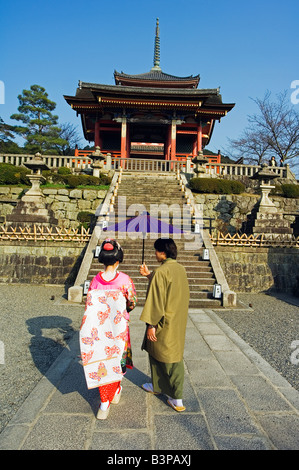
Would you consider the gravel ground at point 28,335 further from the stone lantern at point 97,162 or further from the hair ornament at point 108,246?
the stone lantern at point 97,162

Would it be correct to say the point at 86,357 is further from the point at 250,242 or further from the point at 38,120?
the point at 38,120

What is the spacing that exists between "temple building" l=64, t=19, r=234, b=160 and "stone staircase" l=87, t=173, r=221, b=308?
538 cm

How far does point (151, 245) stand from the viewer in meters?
8.95

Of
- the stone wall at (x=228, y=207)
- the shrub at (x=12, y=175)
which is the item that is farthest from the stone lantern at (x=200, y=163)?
the shrub at (x=12, y=175)

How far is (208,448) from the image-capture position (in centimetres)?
203

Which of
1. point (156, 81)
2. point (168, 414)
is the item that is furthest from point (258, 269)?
point (156, 81)

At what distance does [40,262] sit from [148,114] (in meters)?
13.5

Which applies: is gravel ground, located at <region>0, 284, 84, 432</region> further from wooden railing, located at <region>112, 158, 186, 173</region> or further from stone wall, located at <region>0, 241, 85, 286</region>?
wooden railing, located at <region>112, 158, 186, 173</region>

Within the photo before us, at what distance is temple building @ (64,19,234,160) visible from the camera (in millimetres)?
16578

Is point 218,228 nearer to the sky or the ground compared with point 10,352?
nearer to the sky

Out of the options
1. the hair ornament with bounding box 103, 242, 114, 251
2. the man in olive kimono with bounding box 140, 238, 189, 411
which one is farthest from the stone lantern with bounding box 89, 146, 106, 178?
the man in olive kimono with bounding box 140, 238, 189, 411

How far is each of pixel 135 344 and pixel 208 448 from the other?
2.33m

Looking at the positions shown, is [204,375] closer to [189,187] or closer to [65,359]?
[65,359]
